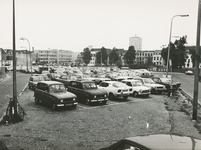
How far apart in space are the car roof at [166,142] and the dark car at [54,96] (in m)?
9.47

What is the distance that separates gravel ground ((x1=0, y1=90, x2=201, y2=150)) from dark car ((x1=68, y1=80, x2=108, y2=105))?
90cm

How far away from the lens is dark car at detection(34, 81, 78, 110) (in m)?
12.8

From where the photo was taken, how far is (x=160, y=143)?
11.1ft

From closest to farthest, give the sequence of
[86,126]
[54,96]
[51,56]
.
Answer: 1. [86,126]
2. [54,96]
3. [51,56]

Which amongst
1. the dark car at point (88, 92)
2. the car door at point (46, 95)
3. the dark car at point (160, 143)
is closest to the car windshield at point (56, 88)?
the car door at point (46, 95)

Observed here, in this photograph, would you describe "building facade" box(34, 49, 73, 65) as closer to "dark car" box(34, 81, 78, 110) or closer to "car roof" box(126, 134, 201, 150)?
"dark car" box(34, 81, 78, 110)

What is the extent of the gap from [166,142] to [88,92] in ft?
37.7

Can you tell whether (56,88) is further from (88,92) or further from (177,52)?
(177,52)

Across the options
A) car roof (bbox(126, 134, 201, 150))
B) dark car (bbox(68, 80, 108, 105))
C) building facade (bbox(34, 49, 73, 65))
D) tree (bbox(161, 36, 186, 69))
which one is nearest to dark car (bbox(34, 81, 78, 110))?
dark car (bbox(68, 80, 108, 105))

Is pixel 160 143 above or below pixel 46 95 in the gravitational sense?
above

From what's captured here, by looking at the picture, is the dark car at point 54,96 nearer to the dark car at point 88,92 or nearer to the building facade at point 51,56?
the dark car at point 88,92

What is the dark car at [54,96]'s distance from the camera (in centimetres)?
1279

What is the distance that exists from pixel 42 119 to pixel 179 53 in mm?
65633

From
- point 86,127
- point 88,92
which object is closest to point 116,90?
point 88,92
